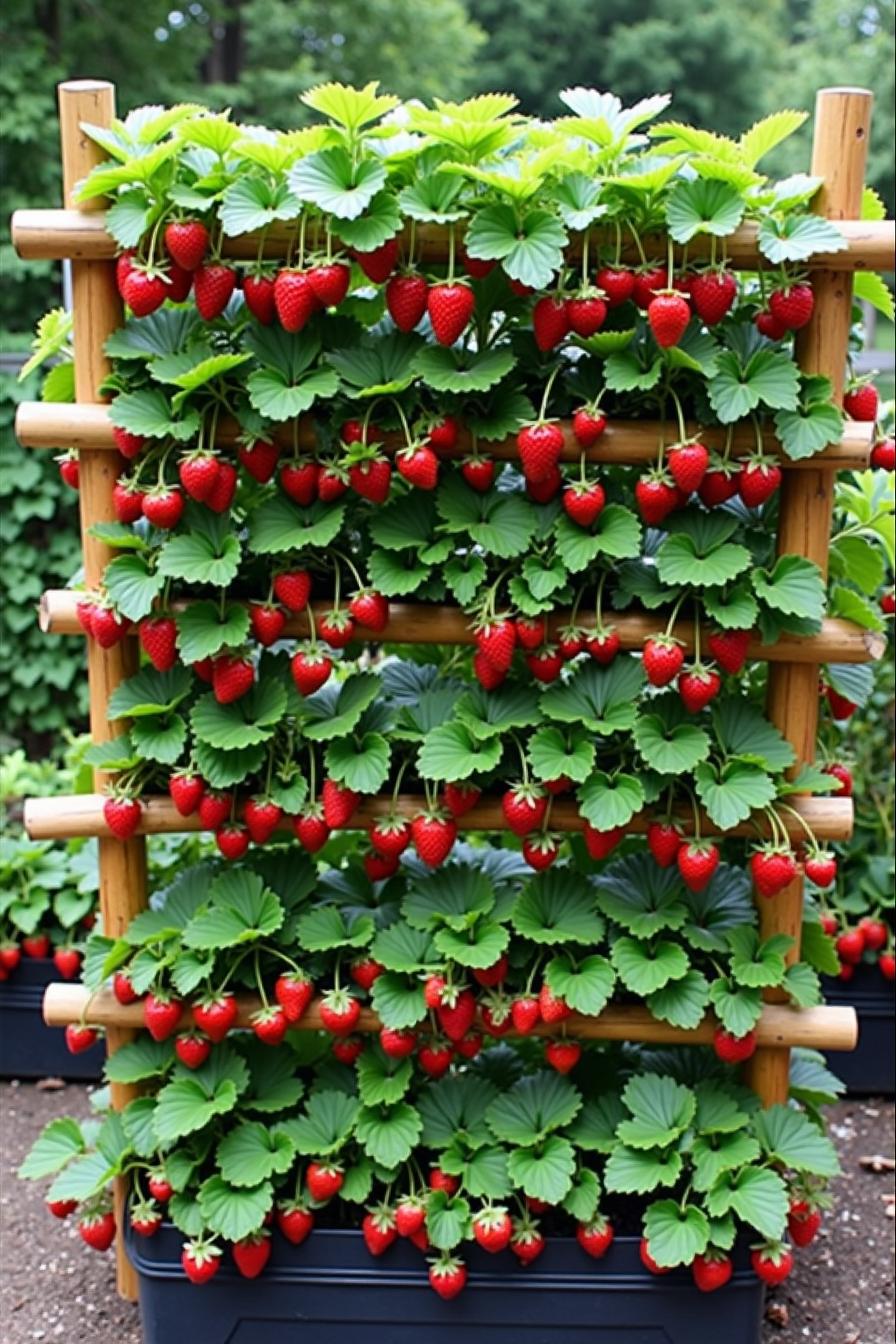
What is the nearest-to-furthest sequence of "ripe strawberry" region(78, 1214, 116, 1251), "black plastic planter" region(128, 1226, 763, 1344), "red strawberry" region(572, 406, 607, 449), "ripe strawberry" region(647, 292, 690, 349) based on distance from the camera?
1. "ripe strawberry" region(647, 292, 690, 349)
2. "red strawberry" region(572, 406, 607, 449)
3. "black plastic planter" region(128, 1226, 763, 1344)
4. "ripe strawberry" region(78, 1214, 116, 1251)

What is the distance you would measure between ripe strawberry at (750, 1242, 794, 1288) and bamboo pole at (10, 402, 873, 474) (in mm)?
1127

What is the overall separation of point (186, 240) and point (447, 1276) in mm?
1509

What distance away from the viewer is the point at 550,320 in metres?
1.85

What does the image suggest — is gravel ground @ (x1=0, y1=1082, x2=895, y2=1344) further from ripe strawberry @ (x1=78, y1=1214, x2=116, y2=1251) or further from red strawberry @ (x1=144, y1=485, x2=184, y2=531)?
red strawberry @ (x1=144, y1=485, x2=184, y2=531)

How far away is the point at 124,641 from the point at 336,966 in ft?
1.91

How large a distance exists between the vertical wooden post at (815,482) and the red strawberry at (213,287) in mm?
786

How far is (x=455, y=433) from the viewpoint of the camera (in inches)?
75.4

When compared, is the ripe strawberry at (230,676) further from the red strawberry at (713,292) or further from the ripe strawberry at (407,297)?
the red strawberry at (713,292)

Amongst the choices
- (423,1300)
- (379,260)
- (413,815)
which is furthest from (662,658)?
(423,1300)

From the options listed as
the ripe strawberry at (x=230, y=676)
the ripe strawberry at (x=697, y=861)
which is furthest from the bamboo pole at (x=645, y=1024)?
the ripe strawberry at (x=230, y=676)

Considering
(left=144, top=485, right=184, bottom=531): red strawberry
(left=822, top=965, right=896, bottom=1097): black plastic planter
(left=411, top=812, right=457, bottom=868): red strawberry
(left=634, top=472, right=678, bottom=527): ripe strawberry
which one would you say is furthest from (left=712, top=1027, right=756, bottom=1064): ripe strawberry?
(left=144, top=485, right=184, bottom=531): red strawberry

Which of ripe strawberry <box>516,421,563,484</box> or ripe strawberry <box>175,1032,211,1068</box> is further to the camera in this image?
ripe strawberry <box>175,1032,211,1068</box>

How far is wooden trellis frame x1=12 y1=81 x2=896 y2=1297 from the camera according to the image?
1.86 m

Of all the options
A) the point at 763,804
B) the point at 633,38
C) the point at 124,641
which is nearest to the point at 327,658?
the point at 124,641
